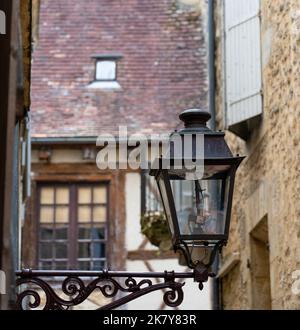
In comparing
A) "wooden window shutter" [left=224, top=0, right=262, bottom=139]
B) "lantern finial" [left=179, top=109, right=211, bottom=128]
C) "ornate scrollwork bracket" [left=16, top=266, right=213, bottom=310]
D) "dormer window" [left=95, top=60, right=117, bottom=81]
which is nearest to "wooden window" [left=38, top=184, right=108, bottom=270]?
"dormer window" [left=95, top=60, right=117, bottom=81]

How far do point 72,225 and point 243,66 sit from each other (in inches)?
226

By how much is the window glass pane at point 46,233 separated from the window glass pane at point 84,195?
0.58 metres

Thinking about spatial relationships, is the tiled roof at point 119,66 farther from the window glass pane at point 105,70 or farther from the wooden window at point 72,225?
the wooden window at point 72,225

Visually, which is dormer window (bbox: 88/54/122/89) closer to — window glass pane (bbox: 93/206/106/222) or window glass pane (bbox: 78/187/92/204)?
window glass pane (bbox: 78/187/92/204)

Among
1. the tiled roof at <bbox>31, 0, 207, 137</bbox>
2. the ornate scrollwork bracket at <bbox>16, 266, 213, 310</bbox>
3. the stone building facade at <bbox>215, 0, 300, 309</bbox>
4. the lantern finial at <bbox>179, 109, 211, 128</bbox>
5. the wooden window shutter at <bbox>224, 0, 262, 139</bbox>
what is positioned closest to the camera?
the ornate scrollwork bracket at <bbox>16, 266, 213, 310</bbox>

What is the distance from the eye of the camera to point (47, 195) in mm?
14219

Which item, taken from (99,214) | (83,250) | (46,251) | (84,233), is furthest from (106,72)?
(46,251)

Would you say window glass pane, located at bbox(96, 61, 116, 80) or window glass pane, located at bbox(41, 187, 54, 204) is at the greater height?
window glass pane, located at bbox(96, 61, 116, 80)

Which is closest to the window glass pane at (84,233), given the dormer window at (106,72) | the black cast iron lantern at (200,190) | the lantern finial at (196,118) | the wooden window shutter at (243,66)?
the dormer window at (106,72)

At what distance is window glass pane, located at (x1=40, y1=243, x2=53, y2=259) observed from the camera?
13977 millimetres

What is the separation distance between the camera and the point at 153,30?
15.9 m
